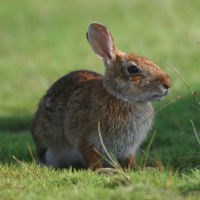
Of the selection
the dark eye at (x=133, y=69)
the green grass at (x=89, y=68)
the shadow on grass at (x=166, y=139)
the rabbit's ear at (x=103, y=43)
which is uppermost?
the rabbit's ear at (x=103, y=43)

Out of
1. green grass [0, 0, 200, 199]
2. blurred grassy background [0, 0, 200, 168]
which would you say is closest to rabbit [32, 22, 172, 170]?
green grass [0, 0, 200, 199]

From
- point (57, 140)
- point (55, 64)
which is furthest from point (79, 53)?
point (57, 140)

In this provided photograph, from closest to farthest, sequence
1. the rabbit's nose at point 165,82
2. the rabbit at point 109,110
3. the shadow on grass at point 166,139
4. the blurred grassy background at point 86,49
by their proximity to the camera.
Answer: the rabbit's nose at point 165,82 < the rabbit at point 109,110 < the shadow on grass at point 166,139 < the blurred grassy background at point 86,49

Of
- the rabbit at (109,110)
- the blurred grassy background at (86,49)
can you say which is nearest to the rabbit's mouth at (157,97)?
the rabbit at (109,110)

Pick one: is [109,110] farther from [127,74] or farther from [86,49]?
[86,49]

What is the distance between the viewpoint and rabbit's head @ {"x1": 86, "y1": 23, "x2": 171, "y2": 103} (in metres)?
6.67

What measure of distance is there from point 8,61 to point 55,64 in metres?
1.19

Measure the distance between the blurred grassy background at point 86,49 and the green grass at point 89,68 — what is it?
0.02m

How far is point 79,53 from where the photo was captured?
14992 millimetres

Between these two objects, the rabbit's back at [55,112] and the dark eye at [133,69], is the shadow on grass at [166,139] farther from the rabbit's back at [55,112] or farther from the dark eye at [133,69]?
the dark eye at [133,69]

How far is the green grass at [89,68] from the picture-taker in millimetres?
5668

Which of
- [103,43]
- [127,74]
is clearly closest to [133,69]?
[127,74]

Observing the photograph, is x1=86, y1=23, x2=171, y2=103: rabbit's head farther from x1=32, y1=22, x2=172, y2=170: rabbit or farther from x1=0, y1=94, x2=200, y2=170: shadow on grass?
x1=0, y1=94, x2=200, y2=170: shadow on grass

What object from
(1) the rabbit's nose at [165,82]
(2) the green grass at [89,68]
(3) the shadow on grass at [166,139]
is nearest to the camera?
(2) the green grass at [89,68]
